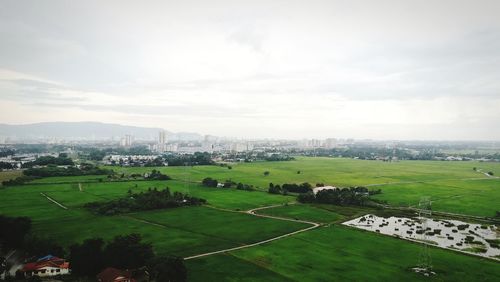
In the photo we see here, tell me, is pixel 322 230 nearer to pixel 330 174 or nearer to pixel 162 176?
pixel 162 176

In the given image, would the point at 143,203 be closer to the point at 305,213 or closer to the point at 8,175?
the point at 305,213

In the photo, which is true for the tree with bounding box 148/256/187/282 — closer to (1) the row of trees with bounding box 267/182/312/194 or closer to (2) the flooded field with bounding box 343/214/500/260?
(2) the flooded field with bounding box 343/214/500/260

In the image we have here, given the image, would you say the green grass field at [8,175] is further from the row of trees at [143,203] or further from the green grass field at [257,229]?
the row of trees at [143,203]

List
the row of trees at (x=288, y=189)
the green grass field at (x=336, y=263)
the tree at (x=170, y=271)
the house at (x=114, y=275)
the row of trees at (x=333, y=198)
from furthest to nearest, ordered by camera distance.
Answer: the row of trees at (x=288, y=189), the row of trees at (x=333, y=198), the green grass field at (x=336, y=263), the house at (x=114, y=275), the tree at (x=170, y=271)

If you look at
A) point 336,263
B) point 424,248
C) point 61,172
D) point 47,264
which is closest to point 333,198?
point 424,248

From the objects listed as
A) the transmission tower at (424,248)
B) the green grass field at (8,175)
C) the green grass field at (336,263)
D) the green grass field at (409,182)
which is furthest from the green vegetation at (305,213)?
the green grass field at (8,175)
